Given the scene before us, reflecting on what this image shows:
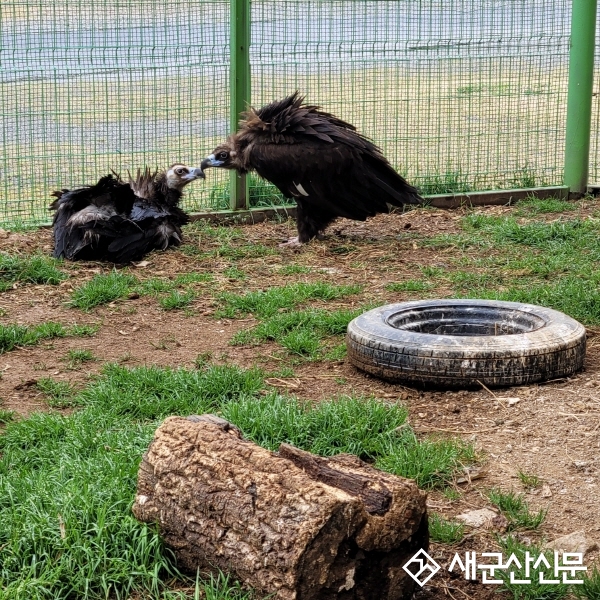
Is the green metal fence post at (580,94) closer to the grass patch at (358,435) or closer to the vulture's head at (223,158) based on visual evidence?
the vulture's head at (223,158)

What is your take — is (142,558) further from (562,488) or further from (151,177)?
(151,177)

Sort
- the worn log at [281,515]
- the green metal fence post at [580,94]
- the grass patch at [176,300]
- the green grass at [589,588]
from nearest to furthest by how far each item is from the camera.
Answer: the worn log at [281,515] → the green grass at [589,588] → the grass patch at [176,300] → the green metal fence post at [580,94]

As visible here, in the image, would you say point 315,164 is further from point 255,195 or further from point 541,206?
point 541,206

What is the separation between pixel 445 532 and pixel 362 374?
1.99 m

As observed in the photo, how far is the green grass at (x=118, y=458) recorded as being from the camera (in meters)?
3.30

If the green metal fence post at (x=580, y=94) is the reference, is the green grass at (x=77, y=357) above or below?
below

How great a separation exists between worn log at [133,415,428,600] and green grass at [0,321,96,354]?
9.79ft

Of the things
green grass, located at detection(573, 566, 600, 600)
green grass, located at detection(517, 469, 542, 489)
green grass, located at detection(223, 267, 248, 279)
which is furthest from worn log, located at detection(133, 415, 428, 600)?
green grass, located at detection(223, 267, 248, 279)

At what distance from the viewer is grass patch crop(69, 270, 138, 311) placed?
7.20 m

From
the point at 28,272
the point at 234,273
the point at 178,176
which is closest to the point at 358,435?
the point at 234,273

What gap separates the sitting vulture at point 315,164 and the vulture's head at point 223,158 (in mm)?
201

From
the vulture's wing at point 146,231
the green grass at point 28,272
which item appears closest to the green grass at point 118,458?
the green grass at point 28,272

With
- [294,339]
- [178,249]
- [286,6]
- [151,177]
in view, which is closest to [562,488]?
[294,339]

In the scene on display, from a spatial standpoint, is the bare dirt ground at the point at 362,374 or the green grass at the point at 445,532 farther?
the bare dirt ground at the point at 362,374
